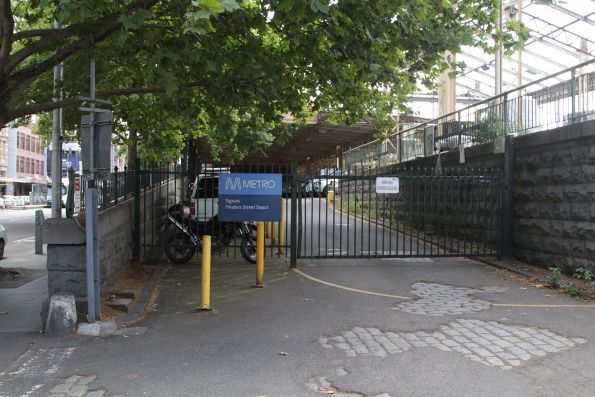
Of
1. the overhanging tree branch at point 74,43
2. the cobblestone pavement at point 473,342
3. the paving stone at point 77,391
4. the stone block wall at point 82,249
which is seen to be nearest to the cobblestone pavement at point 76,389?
the paving stone at point 77,391

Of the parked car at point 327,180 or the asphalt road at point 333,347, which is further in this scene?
the parked car at point 327,180

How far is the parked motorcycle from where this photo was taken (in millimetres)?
11602

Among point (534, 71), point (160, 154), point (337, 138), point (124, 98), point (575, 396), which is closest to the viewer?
point (575, 396)

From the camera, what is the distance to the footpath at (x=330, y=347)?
4879 mm

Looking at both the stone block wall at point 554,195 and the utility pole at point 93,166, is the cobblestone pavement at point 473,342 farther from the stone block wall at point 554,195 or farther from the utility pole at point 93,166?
the stone block wall at point 554,195

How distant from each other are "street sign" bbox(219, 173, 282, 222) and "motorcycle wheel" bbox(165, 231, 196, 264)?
238 centimetres

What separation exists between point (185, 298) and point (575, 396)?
5.79m

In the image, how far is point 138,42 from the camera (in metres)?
7.89

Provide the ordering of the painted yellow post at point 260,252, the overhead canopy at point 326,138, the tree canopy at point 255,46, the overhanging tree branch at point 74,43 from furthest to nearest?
the overhead canopy at point 326,138
the painted yellow post at point 260,252
the overhanging tree branch at point 74,43
the tree canopy at point 255,46

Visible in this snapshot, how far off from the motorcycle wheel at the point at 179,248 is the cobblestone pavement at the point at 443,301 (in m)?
4.90

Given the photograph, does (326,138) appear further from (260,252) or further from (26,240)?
(260,252)

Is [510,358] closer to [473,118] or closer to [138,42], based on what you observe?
[138,42]

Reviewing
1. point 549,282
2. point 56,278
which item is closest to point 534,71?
point 549,282

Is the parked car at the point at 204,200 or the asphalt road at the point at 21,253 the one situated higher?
the parked car at the point at 204,200
